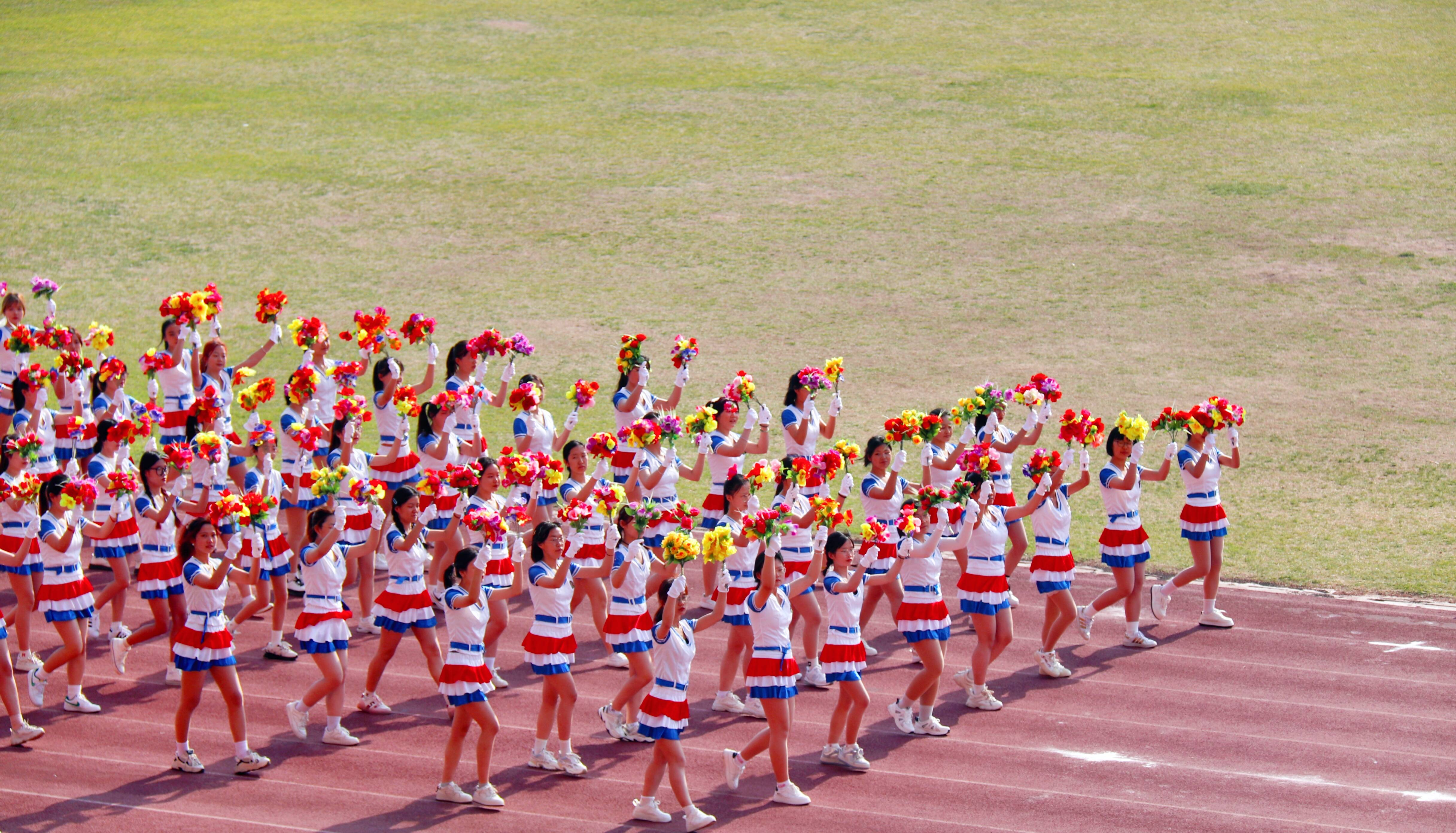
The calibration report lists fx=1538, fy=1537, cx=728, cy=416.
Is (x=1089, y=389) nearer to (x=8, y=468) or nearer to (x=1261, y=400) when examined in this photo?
(x=1261, y=400)

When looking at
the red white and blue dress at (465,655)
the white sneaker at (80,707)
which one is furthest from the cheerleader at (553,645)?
the white sneaker at (80,707)

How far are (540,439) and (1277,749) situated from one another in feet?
23.7

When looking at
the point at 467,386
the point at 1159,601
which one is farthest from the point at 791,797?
the point at 467,386

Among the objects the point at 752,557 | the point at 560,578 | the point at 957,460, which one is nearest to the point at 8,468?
the point at 560,578

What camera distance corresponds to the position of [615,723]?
11984 millimetres

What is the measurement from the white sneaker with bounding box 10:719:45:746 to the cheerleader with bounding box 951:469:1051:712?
7.30m

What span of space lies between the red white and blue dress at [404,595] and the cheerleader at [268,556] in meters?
1.47

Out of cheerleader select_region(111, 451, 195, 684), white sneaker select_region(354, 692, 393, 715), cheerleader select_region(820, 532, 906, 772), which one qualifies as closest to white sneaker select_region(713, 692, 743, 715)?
cheerleader select_region(820, 532, 906, 772)

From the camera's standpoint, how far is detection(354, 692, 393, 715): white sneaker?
40.8ft

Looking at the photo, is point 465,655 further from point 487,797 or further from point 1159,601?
point 1159,601

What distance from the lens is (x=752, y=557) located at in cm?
1247

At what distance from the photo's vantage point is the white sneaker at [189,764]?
11.4 meters

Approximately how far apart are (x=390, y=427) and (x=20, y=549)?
4101 millimetres

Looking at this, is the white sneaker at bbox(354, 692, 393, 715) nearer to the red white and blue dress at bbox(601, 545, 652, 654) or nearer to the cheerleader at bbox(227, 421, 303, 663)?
the cheerleader at bbox(227, 421, 303, 663)
